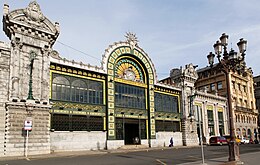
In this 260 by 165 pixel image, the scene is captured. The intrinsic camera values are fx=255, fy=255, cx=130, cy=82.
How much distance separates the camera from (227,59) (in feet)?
57.0

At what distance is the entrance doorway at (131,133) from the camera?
3715cm

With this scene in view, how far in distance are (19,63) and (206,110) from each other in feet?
122

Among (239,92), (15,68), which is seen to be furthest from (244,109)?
(15,68)

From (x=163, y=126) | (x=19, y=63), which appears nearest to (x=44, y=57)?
(x=19, y=63)

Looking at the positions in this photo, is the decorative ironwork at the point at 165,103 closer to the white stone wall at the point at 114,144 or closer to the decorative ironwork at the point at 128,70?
the decorative ironwork at the point at 128,70

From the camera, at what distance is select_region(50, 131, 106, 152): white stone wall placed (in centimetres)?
2767

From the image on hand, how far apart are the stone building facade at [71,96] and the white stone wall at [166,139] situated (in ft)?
0.51

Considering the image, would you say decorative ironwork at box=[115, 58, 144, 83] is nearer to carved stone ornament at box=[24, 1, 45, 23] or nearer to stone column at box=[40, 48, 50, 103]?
stone column at box=[40, 48, 50, 103]

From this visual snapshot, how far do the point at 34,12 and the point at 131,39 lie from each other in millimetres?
15245

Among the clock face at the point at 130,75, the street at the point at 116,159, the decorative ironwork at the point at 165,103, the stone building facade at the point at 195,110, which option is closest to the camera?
the street at the point at 116,159

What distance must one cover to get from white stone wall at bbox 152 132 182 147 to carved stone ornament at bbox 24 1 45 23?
2324cm

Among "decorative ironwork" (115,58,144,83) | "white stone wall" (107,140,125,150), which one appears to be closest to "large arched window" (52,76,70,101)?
"white stone wall" (107,140,125,150)

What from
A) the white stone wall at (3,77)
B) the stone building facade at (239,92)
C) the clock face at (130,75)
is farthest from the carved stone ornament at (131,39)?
the stone building facade at (239,92)

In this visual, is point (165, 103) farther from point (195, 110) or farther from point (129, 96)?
point (129, 96)
